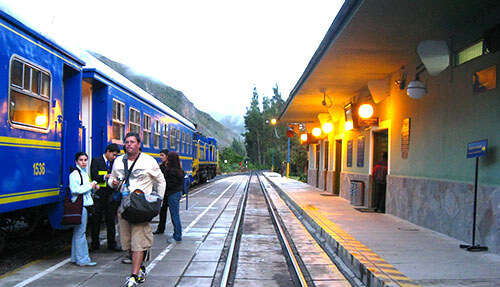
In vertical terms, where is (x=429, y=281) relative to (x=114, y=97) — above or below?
below

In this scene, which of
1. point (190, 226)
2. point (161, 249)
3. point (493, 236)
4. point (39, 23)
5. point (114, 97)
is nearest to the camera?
point (39, 23)

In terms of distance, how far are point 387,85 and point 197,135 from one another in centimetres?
1389

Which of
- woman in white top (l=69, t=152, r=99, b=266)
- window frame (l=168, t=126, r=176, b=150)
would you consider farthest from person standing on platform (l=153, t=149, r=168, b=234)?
window frame (l=168, t=126, r=176, b=150)

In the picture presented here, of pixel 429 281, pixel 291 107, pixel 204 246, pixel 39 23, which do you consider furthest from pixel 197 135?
pixel 429 281

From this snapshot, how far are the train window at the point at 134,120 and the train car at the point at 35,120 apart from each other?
3.41 metres

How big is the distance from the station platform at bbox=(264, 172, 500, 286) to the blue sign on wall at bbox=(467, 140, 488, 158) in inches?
61.6

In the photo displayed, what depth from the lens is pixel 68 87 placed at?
703 cm

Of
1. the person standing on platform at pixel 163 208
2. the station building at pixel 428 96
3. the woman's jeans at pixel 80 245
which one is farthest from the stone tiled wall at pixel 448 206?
the woman's jeans at pixel 80 245

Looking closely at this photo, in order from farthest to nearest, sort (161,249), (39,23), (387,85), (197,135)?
1. (197,135)
2. (387,85)
3. (161,249)
4. (39,23)

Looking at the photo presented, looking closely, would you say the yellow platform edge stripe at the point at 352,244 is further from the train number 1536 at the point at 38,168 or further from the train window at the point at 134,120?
the train window at the point at 134,120

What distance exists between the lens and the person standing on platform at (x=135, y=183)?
5062 millimetres

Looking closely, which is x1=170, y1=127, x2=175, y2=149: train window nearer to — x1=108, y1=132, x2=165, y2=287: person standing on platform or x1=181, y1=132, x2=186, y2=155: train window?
x1=181, y1=132, x2=186, y2=155: train window

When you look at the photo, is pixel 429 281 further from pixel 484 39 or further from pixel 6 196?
pixel 6 196

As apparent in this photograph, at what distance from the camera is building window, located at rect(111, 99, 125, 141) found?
9.18m
